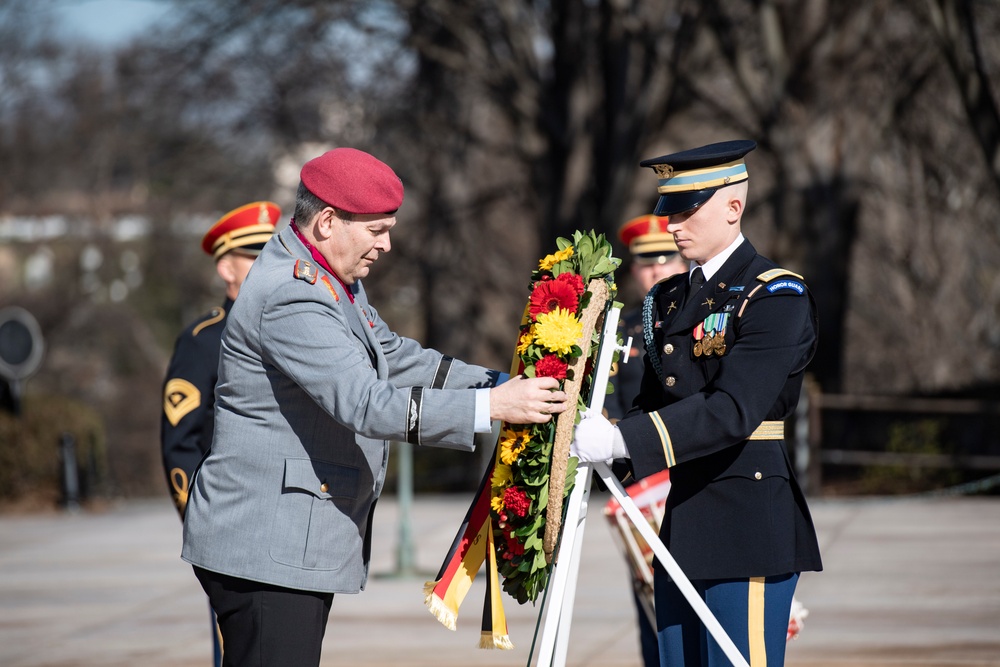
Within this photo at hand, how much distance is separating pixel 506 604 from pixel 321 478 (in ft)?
16.7

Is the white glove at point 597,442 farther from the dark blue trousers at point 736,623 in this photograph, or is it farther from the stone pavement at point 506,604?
the stone pavement at point 506,604

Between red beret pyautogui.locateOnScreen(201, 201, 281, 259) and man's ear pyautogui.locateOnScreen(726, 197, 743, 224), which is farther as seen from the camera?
red beret pyautogui.locateOnScreen(201, 201, 281, 259)

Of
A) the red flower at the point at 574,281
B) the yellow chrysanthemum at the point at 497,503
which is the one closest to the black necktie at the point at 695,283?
the red flower at the point at 574,281

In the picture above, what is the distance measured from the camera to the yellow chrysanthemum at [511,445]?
138 inches

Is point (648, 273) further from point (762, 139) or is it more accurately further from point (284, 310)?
point (762, 139)

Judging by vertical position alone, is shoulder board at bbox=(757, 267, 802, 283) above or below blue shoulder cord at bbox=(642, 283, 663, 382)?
above

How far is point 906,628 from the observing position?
23.6 feet

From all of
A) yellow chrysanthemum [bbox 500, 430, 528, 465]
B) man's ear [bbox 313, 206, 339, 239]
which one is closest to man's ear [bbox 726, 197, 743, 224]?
yellow chrysanthemum [bbox 500, 430, 528, 465]

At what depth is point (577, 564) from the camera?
141 inches

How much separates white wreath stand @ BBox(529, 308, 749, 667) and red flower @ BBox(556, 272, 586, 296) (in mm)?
119

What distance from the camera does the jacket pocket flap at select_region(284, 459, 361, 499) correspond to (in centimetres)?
346

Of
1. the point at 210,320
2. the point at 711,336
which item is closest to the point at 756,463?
the point at 711,336

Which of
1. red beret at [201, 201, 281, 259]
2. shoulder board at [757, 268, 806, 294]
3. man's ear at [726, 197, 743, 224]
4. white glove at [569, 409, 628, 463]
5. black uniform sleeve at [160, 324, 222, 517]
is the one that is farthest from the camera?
red beret at [201, 201, 281, 259]

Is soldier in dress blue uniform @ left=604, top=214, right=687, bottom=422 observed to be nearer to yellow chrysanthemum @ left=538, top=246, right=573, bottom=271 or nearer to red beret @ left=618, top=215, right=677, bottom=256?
red beret @ left=618, top=215, right=677, bottom=256
